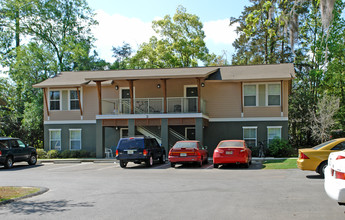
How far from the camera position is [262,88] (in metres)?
28.2

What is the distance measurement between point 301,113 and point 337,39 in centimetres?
838

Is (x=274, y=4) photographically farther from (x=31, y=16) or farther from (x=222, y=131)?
(x=31, y=16)

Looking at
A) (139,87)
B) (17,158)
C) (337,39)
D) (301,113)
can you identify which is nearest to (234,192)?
(17,158)

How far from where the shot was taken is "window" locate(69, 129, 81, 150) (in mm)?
30692

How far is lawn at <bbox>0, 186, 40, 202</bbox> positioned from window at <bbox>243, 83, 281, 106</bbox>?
18.9 meters

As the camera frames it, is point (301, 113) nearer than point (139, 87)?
No

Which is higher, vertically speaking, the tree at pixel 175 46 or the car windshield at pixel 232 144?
the tree at pixel 175 46

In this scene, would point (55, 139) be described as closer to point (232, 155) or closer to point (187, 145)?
point (187, 145)

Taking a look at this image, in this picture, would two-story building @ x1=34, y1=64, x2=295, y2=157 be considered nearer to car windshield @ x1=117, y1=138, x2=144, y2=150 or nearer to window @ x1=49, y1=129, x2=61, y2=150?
window @ x1=49, y1=129, x2=61, y2=150

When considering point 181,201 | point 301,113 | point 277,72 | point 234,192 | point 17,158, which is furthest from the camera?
point 301,113

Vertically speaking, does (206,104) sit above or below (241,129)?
above

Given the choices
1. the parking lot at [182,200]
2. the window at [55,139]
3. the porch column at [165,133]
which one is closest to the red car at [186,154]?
the parking lot at [182,200]

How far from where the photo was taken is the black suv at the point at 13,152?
71.0ft

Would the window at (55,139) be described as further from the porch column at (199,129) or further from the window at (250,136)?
the window at (250,136)
